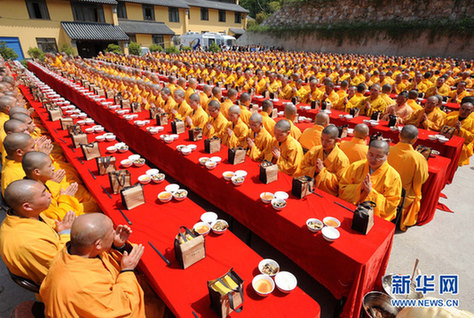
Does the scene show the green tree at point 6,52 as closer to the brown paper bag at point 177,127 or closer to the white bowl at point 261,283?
the brown paper bag at point 177,127

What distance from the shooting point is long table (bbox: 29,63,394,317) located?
2537mm

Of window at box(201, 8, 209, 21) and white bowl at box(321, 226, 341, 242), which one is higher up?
window at box(201, 8, 209, 21)

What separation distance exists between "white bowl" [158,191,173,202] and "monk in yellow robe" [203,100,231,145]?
2.80m

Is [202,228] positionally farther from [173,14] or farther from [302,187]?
[173,14]

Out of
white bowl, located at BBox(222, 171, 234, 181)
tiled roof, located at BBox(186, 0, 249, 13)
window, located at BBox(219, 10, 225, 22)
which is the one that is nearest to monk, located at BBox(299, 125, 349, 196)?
white bowl, located at BBox(222, 171, 234, 181)

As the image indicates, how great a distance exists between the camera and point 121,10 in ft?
100

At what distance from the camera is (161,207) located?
10.4ft

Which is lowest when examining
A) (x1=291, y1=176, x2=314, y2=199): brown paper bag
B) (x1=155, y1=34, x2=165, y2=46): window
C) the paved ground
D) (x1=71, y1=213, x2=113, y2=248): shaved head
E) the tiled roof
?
the paved ground

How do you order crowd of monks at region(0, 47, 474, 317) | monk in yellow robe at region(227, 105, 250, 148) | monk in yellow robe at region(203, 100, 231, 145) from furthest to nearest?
monk in yellow robe at region(203, 100, 231, 145)
monk in yellow robe at region(227, 105, 250, 148)
crowd of monks at region(0, 47, 474, 317)

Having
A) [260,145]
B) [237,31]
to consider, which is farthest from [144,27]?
[260,145]

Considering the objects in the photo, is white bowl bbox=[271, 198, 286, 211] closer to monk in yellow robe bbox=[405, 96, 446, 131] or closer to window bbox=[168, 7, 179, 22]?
monk in yellow robe bbox=[405, 96, 446, 131]

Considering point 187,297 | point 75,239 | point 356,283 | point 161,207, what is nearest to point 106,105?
point 161,207

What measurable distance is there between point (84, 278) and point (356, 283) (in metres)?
2.46

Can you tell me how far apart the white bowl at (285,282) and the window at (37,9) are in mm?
33579
